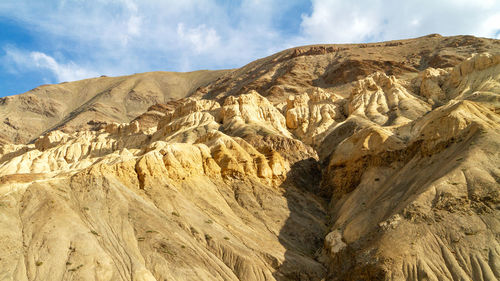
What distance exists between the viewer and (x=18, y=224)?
80.8 ft

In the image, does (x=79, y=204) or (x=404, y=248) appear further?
(x=79, y=204)

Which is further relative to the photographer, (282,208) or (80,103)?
(80,103)

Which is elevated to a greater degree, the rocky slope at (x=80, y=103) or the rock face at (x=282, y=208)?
the rocky slope at (x=80, y=103)

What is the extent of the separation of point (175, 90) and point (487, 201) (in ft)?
593

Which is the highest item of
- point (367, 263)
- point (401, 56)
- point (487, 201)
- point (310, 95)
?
point (401, 56)

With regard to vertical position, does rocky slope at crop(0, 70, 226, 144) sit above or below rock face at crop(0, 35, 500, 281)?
above

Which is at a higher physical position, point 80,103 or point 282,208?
point 80,103

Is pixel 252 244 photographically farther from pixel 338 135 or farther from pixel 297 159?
pixel 338 135

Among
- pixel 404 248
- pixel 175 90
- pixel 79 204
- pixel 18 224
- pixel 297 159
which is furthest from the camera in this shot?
pixel 175 90

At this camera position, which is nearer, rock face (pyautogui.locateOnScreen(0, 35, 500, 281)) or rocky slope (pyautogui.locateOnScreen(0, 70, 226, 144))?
rock face (pyautogui.locateOnScreen(0, 35, 500, 281))

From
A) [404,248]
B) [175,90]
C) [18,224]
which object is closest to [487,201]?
[404,248]

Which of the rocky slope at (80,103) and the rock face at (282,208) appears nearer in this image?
the rock face at (282,208)

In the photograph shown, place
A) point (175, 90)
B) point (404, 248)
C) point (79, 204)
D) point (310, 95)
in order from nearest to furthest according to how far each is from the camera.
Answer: point (404, 248) → point (79, 204) → point (310, 95) → point (175, 90)

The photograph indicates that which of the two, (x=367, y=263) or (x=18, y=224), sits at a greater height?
(x=18, y=224)
